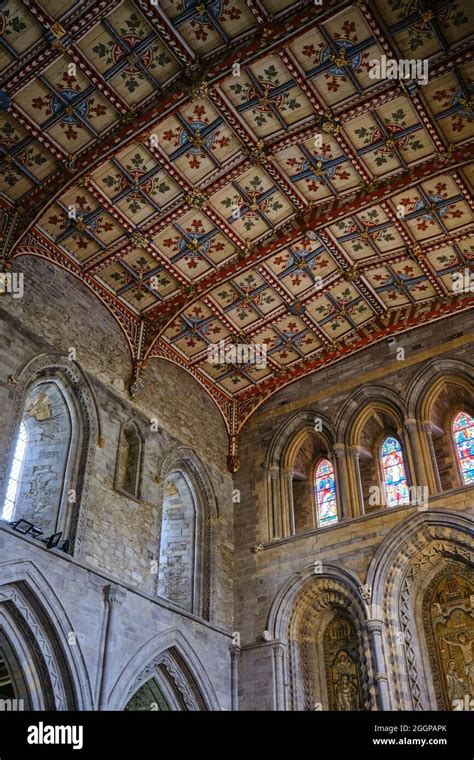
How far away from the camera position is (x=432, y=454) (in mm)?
15391

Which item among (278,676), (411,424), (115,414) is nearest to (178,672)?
(278,676)

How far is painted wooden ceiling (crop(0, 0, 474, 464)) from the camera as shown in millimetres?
11992

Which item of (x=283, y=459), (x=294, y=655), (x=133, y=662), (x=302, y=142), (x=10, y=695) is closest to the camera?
(x=10, y=695)

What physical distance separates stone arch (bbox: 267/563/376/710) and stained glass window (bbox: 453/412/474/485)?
2928 mm

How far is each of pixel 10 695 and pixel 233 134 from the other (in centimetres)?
965

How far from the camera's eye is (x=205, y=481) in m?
16.9

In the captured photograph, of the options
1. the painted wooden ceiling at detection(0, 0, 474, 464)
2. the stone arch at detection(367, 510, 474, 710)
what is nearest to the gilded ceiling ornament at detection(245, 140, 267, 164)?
the painted wooden ceiling at detection(0, 0, 474, 464)

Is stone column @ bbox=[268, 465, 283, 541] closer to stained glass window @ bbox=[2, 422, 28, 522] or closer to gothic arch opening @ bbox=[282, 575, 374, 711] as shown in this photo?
gothic arch opening @ bbox=[282, 575, 374, 711]

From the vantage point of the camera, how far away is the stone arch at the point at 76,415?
12.7m

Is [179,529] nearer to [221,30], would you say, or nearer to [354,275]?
[354,275]

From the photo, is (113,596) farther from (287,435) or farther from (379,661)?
(287,435)

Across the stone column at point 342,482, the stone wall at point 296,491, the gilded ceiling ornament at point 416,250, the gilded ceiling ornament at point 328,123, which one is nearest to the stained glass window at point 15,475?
the stone wall at point 296,491

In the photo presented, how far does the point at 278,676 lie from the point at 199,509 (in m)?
3.77

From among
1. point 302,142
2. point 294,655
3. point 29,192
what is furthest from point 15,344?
point 294,655
